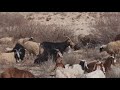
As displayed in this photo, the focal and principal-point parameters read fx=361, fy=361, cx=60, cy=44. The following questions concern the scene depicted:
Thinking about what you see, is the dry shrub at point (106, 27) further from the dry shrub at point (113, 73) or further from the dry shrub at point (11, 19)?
the dry shrub at point (11, 19)

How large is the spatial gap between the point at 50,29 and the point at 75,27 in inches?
15.8

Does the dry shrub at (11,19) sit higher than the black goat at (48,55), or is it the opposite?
the dry shrub at (11,19)

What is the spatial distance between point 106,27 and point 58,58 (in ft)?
2.99

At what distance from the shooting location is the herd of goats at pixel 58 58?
18.3 ft

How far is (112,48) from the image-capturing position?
A: 562cm

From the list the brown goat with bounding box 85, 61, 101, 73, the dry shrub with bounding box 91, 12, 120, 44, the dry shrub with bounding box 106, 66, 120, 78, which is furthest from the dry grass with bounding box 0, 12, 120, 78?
the dry shrub with bounding box 106, 66, 120, 78

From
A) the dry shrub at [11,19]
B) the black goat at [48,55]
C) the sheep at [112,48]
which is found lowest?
the black goat at [48,55]

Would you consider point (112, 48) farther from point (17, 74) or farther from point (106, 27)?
point (17, 74)

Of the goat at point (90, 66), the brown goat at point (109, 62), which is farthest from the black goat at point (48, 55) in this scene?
the brown goat at point (109, 62)

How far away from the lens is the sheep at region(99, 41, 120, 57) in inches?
221

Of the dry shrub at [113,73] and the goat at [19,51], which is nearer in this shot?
the dry shrub at [113,73]

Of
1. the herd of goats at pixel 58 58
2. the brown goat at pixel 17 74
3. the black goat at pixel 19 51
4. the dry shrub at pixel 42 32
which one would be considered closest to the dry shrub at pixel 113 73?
the herd of goats at pixel 58 58

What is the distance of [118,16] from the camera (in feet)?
18.8
